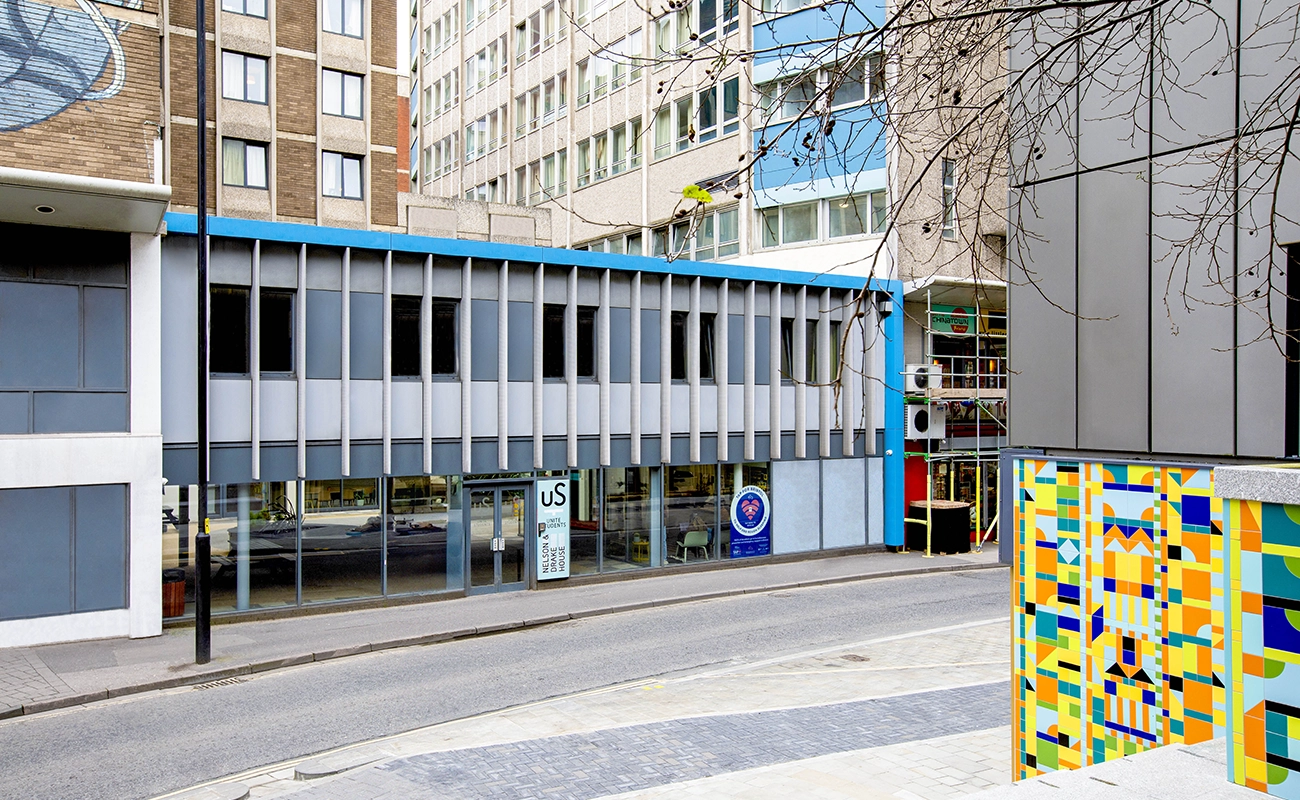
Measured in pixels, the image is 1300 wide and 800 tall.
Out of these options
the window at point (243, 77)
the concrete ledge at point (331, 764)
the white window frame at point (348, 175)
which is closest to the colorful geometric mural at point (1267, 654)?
the concrete ledge at point (331, 764)

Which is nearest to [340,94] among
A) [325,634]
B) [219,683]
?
[325,634]

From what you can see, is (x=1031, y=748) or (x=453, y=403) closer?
(x=1031, y=748)

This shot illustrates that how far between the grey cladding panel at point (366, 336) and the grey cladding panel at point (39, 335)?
4.35m

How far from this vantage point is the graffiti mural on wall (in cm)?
1370

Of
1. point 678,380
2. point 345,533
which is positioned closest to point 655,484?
point 678,380

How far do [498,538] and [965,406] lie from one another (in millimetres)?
14433

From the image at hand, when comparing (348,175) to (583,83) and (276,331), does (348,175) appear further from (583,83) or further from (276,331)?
(276,331)

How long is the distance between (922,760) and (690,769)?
2122 millimetres

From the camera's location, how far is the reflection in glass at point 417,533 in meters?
18.1

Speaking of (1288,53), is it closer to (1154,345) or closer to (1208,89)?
(1208,89)

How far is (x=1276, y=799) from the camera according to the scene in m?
3.82

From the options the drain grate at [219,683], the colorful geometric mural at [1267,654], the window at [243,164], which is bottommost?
the drain grate at [219,683]

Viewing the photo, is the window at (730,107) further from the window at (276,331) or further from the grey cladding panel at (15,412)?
the grey cladding panel at (15,412)

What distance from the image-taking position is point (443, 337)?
1866 cm
